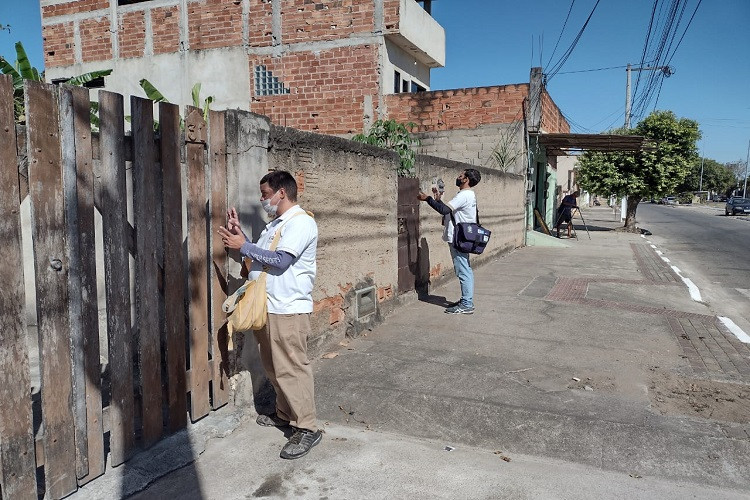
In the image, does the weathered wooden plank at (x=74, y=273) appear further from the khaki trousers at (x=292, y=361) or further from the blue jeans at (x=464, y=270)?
the blue jeans at (x=464, y=270)

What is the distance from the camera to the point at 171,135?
3.14m

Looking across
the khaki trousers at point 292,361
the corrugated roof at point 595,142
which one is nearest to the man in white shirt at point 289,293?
the khaki trousers at point 292,361

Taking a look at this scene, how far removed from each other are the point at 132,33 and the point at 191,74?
2.57 m

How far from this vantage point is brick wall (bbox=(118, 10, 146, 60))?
1684cm

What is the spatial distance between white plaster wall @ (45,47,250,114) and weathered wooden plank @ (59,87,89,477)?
14.1 meters

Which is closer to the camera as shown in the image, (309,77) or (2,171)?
(2,171)

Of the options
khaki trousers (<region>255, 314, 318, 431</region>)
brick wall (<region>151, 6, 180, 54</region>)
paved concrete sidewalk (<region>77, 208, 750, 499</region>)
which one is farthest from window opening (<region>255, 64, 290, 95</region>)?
khaki trousers (<region>255, 314, 318, 431</region>)

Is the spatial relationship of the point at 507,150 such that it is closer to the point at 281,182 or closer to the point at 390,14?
the point at 390,14

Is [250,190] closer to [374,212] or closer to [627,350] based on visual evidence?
[374,212]

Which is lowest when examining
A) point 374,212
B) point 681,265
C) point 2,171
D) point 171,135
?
point 681,265

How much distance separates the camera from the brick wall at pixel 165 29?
1639cm

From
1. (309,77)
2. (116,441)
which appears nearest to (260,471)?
(116,441)

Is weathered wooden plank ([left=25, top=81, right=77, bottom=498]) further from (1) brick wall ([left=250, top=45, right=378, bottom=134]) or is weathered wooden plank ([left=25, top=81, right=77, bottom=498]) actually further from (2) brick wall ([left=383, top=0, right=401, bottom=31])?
(2) brick wall ([left=383, top=0, right=401, bottom=31])

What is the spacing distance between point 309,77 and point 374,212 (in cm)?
1074
